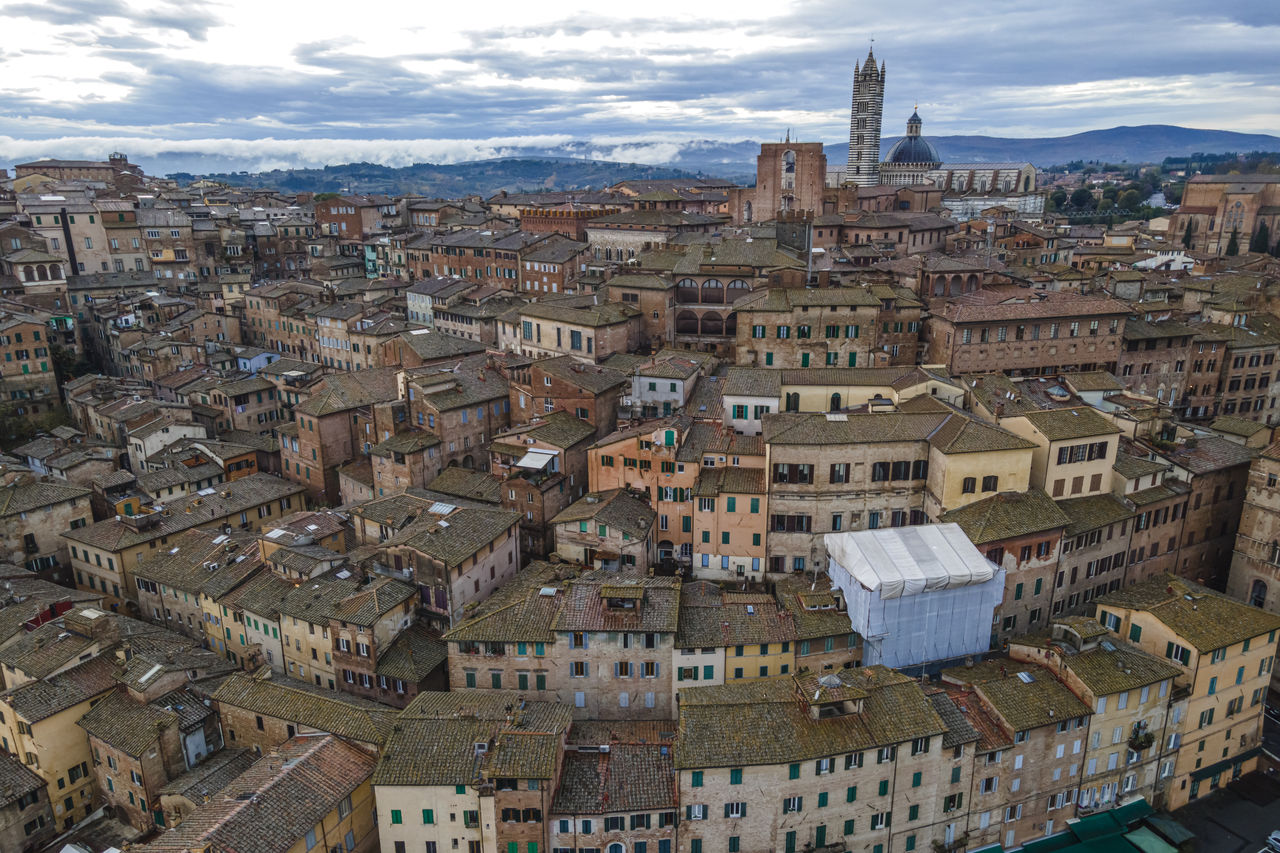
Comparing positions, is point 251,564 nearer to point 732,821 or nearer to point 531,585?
point 531,585

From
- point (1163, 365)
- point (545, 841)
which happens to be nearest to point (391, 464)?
point (545, 841)

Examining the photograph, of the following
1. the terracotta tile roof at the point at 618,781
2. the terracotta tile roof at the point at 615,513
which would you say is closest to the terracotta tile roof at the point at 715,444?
the terracotta tile roof at the point at 615,513

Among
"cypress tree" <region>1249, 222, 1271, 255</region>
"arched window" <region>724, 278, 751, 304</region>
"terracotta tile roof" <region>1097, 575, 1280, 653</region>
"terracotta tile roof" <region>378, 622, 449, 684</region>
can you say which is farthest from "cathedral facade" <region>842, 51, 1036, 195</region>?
"terracotta tile roof" <region>378, 622, 449, 684</region>

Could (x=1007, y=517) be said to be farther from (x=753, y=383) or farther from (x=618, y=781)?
(x=618, y=781)

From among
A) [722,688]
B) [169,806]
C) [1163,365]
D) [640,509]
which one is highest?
[1163,365]

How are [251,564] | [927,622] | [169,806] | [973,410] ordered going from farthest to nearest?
[973,410]
[251,564]
[927,622]
[169,806]

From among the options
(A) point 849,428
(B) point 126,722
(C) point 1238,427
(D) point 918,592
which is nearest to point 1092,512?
(D) point 918,592
